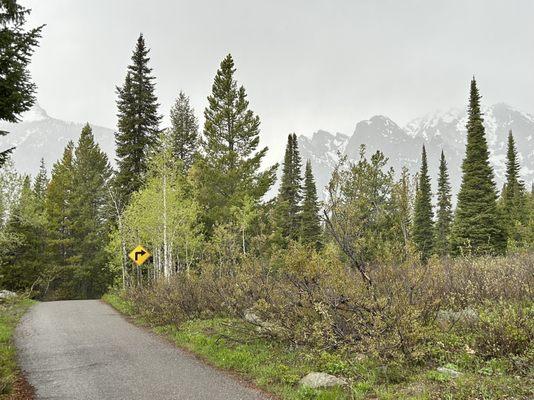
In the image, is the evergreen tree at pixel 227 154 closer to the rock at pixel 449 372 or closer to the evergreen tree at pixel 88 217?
the evergreen tree at pixel 88 217

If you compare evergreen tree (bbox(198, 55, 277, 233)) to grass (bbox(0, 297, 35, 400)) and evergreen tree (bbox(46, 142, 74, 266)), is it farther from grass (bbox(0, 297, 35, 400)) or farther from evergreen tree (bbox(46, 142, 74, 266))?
evergreen tree (bbox(46, 142, 74, 266))

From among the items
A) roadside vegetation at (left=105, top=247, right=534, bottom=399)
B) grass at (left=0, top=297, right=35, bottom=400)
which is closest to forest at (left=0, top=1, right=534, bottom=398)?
roadside vegetation at (left=105, top=247, right=534, bottom=399)

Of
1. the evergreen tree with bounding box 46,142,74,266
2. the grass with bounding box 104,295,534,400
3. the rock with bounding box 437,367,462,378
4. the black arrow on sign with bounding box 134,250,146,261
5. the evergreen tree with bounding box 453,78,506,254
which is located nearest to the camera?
the grass with bounding box 104,295,534,400

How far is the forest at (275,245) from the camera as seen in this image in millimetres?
7676

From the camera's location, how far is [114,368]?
9.23 m

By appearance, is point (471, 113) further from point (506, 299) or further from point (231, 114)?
point (506, 299)

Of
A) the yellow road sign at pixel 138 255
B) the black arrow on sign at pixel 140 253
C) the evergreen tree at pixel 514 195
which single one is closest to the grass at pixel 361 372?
the yellow road sign at pixel 138 255

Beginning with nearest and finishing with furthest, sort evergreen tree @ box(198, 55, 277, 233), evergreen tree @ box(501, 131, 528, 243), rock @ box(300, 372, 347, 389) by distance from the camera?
1. rock @ box(300, 372, 347, 389)
2. evergreen tree @ box(198, 55, 277, 233)
3. evergreen tree @ box(501, 131, 528, 243)

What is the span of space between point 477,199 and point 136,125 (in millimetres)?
31826

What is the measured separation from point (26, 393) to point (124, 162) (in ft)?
77.0

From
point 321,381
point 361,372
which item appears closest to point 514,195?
point 361,372

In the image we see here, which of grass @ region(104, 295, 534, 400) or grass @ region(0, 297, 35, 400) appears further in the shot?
grass @ region(0, 297, 35, 400)

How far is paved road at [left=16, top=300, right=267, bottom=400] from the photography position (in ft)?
24.5

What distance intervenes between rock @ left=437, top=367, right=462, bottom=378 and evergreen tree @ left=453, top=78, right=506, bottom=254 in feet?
111
